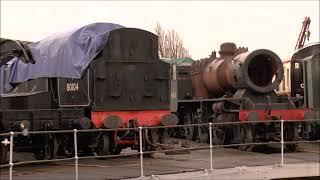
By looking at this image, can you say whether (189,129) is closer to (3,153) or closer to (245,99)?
(245,99)

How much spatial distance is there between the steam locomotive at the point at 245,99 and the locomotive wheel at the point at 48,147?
5.17 m

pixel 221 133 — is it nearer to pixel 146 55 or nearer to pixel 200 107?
pixel 200 107

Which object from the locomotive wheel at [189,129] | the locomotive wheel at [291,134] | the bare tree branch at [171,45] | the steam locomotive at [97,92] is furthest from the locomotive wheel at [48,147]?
the bare tree branch at [171,45]

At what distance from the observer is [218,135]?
1670cm

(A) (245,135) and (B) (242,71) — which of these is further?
(B) (242,71)

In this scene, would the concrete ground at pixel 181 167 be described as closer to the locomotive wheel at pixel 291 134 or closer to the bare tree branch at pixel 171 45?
the locomotive wheel at pixel 291 134

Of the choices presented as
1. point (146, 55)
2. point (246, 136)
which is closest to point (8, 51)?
point (146, 55)

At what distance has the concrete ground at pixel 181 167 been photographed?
10.2 metres

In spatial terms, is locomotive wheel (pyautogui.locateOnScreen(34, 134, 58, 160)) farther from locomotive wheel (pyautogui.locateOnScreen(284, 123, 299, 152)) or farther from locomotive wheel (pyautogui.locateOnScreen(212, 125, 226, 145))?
locomotive wheel (pyautogui.locateOnScreen(284, 123, 299, 152))

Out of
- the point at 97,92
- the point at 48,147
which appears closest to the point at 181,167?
the point at 97,92

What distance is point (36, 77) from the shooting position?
14.1 metres

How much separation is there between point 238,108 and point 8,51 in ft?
23.0

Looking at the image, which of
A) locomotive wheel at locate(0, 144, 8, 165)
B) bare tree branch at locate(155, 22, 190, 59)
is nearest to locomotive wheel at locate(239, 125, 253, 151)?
locomotive wheel at locate(0, 144, 8, 165)

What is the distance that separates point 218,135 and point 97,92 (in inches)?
192
